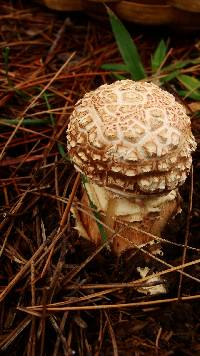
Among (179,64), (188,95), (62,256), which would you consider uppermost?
(179,64)

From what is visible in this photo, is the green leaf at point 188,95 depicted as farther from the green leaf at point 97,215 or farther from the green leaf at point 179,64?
the green leaf at point 97,215

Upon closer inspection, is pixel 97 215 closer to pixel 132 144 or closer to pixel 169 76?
pixel 132 144

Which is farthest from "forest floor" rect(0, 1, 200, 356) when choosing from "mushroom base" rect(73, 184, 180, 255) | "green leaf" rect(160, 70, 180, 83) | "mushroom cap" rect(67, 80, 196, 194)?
"mushroom cap" rect(67, 80, 196, 194)

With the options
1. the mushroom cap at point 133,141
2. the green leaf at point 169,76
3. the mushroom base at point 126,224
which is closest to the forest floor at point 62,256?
the mushroom base at point 126,224

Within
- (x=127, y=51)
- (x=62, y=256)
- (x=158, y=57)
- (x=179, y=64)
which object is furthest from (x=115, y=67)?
(x=62, y=256)

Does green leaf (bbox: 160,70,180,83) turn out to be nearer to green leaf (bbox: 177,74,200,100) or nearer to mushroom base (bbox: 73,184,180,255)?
green leaf (bbox: 177,74,200,100)
